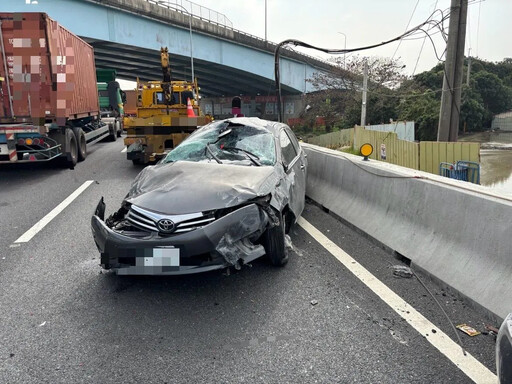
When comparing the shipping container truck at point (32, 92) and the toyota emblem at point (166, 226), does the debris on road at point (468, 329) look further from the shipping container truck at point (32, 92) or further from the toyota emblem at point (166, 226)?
the shipping container truck at point (32, 92)

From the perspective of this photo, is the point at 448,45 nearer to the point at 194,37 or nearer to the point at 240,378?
the point at 240,378

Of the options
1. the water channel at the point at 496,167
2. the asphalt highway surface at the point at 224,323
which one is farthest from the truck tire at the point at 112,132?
the water channel at the point at 496,167

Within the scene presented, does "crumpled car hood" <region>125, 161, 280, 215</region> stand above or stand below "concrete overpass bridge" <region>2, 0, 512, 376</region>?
above

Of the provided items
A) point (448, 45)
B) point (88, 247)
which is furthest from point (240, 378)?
point (448, 45)

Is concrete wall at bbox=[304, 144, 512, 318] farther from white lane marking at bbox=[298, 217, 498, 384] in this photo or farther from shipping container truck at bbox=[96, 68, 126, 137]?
shipping container truck at bbox=[96, 68, 126, 137]

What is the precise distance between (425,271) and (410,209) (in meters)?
0.73

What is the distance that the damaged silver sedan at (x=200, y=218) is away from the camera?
316 cm

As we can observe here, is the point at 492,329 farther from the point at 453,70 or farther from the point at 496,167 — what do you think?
the point at 496,167

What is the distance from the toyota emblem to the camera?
321 cm

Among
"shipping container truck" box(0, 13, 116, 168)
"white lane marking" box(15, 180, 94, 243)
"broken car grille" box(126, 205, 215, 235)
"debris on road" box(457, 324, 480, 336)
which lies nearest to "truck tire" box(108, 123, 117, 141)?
"shipping container truck" box(0, 13, 116, 168)

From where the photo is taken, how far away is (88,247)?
4.67 meters

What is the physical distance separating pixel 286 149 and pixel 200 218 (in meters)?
2.30

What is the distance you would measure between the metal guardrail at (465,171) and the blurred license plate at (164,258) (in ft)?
24.8

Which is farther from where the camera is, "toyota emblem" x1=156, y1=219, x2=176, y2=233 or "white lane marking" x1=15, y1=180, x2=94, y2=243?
"white lane marking" x1=15, y1=180, x2=94, y2=243
